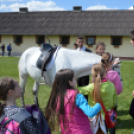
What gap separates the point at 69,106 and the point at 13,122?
2.03 feet

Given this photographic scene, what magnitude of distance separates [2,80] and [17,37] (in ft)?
85.3

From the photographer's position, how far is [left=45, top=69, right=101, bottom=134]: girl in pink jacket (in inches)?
80.9

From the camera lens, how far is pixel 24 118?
5.55ft

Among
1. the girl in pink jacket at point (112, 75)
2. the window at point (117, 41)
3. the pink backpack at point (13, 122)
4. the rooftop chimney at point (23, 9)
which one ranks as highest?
the rooftop chimney at point (23, 9)

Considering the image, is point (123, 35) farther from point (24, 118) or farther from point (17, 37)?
point (24, 118)

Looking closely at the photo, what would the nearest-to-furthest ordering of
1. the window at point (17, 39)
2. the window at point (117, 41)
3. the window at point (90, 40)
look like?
1. the window at point (117, 41)
2. the window at point (90, 40)
3. the window at point (17, 39)

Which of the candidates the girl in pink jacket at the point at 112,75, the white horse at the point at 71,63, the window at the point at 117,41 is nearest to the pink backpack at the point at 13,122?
the girl in pink jacket at the point at 112,75

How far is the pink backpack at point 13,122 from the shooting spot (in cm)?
170

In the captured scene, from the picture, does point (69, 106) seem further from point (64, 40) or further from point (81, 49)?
point (64, 40)

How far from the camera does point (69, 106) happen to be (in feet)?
6.83

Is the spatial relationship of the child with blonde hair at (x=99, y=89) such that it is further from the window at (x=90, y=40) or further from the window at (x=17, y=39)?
the window at (x=17, y=39)

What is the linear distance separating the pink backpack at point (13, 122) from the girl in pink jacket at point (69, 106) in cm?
48

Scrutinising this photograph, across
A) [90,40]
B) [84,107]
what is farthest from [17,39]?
[84,107]

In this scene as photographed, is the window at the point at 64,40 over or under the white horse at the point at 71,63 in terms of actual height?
over
